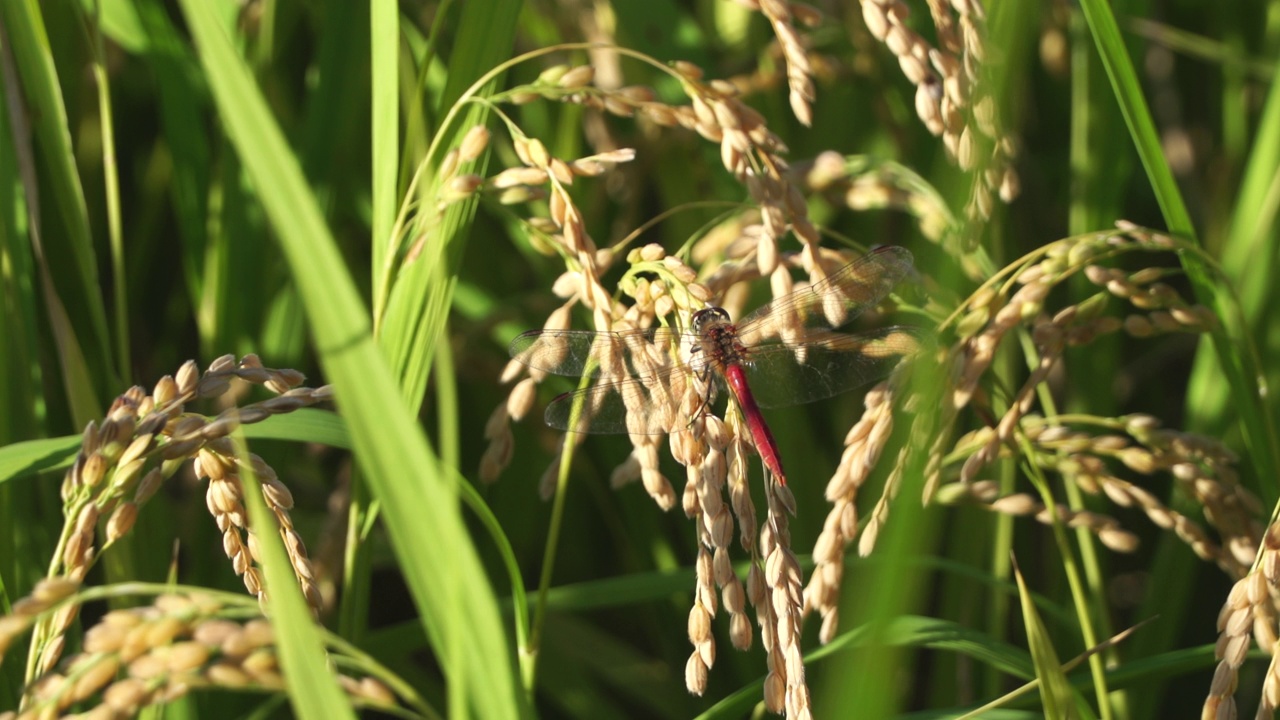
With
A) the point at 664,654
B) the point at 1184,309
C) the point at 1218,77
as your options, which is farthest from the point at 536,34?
the point at 1218,77

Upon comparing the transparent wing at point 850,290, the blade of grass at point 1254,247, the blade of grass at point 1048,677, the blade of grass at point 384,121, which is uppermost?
the blade of grass at point 384,121

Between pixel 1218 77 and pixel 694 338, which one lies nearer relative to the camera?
pixel 694 338

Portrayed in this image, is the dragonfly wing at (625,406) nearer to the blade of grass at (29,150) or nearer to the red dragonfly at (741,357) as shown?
the red dragonfly at (741,357)

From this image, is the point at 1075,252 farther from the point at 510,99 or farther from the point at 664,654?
the point at 664,654

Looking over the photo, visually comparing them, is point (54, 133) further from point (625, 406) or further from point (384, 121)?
point (625, 406)

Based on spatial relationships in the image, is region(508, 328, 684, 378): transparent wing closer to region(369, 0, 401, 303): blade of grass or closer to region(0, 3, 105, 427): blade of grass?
region(369, 0, 401, 303): blade of grass

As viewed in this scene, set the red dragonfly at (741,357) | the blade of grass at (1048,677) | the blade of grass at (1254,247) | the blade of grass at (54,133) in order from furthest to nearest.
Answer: the blade of grass at (1254,247), the blade of grass at (54,133), the red dragonfly at (741,357), the blade of grass at (1048,677)

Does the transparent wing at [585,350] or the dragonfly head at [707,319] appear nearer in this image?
the transparent wing at [585,350]

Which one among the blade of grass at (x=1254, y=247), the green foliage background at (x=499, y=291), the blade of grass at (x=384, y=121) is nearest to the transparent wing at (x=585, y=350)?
the green foliage background at (x=499, y=291)
